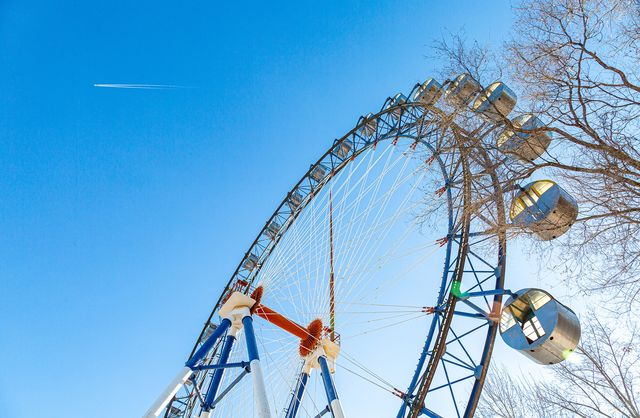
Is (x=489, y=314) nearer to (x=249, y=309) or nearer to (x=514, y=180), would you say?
(x=514, y=180)

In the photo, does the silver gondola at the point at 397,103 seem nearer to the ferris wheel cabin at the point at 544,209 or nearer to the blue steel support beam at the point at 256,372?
the ferris wheel cabin at the point at 544,209

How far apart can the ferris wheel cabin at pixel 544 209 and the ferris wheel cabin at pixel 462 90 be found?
223 centimetres

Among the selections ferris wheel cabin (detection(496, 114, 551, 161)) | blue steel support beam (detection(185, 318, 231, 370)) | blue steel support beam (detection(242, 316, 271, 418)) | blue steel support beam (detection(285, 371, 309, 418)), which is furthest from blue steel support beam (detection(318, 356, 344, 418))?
ferris wheel cabin (detection(496, 114, 551, 161))

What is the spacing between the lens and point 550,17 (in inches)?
297

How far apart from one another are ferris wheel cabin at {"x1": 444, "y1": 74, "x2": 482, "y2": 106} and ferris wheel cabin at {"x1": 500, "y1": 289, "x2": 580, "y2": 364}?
5020mm

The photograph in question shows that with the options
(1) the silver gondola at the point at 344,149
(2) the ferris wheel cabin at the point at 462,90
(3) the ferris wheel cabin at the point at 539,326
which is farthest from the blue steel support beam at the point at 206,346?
(1) the silver gondola at the point at 344,149

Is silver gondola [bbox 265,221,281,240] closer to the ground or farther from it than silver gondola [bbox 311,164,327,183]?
closer to the ground

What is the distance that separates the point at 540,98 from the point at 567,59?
2.38 feet

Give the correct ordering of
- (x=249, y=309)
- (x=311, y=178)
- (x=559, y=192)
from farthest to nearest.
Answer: (x=311, y=178)
(x=249, y=309)
(x=559, y=192)

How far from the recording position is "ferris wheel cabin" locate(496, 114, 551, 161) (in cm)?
734

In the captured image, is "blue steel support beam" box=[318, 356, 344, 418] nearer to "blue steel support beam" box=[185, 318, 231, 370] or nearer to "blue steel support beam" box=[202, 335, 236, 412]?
"blue steel support beam" box=[202, 335, 236, 412]

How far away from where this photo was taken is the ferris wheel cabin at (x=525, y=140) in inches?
289

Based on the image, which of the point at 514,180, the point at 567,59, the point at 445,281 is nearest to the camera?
the point at 567,59

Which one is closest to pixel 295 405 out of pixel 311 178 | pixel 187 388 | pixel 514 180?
pixel 187 388
